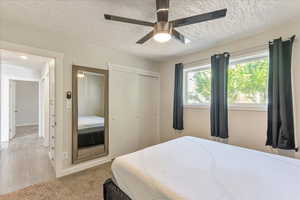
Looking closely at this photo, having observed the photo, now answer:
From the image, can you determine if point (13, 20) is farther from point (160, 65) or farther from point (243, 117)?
point (243, 117)

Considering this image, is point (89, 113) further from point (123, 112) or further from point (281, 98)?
point (281, 98)

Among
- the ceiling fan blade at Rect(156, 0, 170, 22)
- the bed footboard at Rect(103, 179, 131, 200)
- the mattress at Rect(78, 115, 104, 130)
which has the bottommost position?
the bed footboard at Rect(103, 179, 131, 200)

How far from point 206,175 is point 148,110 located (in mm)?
2738

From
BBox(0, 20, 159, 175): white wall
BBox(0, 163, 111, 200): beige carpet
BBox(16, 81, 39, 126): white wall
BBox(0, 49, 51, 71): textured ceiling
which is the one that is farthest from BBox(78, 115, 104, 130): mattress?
BBox(16, 81, 39, 126): white wall

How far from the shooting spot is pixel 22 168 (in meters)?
2.66

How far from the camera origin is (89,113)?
283cm

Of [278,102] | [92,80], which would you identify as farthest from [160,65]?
[278,102]

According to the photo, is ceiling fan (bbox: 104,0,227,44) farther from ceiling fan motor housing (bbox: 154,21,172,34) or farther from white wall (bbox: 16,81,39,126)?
white wall (bbox: 16,81,39,126)

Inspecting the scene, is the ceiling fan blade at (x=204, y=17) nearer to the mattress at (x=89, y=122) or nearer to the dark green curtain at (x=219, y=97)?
the dark green curtain at (x=219, y=97)

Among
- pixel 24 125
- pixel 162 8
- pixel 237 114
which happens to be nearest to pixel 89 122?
pixel 162 8

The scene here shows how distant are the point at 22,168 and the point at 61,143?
3.47 ft

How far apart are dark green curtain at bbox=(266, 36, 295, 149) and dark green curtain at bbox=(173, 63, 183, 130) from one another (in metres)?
1.66

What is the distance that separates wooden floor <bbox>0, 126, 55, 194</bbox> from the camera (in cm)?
220

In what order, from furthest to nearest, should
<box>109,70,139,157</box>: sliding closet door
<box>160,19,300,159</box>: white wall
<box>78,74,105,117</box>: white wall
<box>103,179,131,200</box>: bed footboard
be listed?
<box>109,70,139,157</box>: sliding closet door
<box>78,74,105,117</box>: white wall
<box>160,19,300,159</box>: white wall
<box>103,179,131,200</box>: bed footboard
